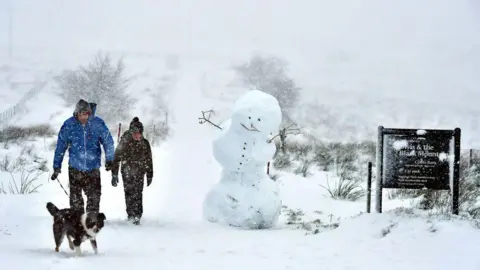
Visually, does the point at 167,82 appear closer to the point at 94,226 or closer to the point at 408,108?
the point at 408,108

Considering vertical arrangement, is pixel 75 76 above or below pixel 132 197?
above

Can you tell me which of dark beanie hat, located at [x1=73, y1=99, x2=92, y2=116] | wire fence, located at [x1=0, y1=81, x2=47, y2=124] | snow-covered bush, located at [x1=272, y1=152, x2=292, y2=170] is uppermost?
wire fence, located at [x1=0, y1=81, x2=47, y2=124]

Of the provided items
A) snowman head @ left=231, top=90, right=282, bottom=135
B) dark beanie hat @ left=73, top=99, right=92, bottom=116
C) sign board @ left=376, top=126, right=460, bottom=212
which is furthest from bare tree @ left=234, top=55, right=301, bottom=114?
dark beanie hat @ left=73, top=99, right=92, bottom=116

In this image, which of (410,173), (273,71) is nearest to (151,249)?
(410,173)

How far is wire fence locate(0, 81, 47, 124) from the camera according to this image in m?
28.0

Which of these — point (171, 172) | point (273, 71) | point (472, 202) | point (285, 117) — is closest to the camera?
point (472, 202)

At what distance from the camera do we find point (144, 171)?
6.70 metres

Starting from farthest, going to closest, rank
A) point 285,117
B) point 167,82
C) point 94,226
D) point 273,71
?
point 167,82
point 273,71
point 285,117
point 94,226

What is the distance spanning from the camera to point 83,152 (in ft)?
18.9

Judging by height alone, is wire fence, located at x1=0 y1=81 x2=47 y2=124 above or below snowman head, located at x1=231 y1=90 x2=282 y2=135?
above

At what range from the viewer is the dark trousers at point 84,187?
5.81 m

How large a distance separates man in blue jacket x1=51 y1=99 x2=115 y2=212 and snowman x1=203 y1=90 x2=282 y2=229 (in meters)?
1.68

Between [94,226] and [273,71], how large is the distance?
110 feet

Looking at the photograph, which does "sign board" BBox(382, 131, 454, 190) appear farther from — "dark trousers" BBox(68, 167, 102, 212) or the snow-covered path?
"dark trousers" BBox(68, 167, 102, 212)
